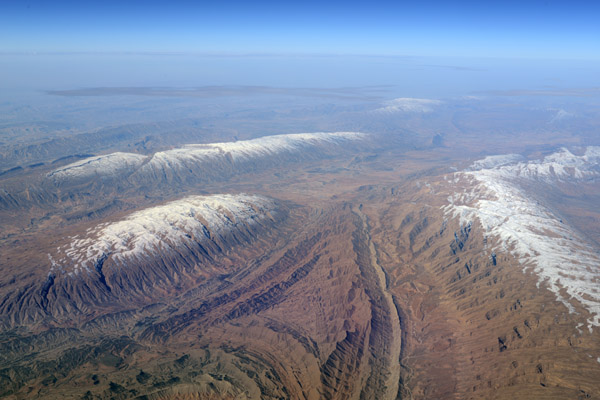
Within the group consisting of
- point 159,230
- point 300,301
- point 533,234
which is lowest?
point 300,301

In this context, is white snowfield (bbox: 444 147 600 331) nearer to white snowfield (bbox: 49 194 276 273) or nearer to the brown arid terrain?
the brown arid terrain

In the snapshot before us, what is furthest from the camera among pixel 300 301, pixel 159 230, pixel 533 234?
pixel 159 230

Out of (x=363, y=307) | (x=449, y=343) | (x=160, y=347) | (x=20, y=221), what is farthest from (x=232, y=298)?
(x=20, y=221)

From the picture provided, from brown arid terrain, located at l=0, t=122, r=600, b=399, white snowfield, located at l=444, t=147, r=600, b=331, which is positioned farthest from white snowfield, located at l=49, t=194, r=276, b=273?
white snowfield, located at l=444, t=147, r=600, b=331

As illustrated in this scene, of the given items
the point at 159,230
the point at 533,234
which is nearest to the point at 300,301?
the point at 159,230

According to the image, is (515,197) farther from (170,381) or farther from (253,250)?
(170,381)

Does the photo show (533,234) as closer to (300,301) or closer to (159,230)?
(300,301)
